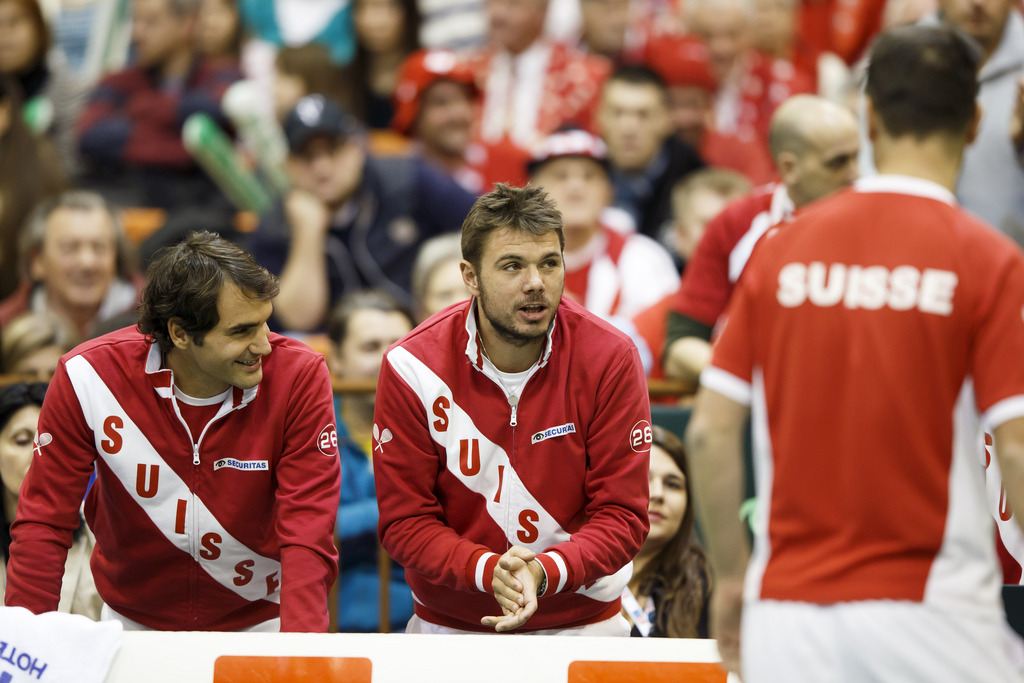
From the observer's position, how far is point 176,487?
3.35 m

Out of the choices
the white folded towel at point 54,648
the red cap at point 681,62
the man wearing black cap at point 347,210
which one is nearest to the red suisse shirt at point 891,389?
the white folded towel at point 54,648

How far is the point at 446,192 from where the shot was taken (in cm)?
632

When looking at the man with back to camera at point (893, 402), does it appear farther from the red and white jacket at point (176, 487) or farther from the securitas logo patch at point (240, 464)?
the securitas logo patch at point (240, 464)

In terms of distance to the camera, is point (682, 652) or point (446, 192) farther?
point (446, 192)

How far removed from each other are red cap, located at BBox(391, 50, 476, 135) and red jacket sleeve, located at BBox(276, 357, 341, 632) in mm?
3863

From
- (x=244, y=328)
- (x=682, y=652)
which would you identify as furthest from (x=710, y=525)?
(x=244, y=328)

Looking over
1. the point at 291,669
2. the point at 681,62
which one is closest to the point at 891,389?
the point at 291,669

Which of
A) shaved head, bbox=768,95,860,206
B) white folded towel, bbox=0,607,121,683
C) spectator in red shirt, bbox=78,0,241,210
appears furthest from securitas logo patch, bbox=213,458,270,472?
spectator in red shirt, bbox=78,0,241,210

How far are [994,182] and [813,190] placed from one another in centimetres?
110

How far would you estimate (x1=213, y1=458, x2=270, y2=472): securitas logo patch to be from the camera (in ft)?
11.0

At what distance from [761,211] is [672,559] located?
1466 millimetres

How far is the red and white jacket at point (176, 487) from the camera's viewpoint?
3252 millimetres

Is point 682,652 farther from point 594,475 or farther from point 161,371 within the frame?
point 161,371

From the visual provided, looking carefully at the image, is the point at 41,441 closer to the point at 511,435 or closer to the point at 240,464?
the point at 240,464
